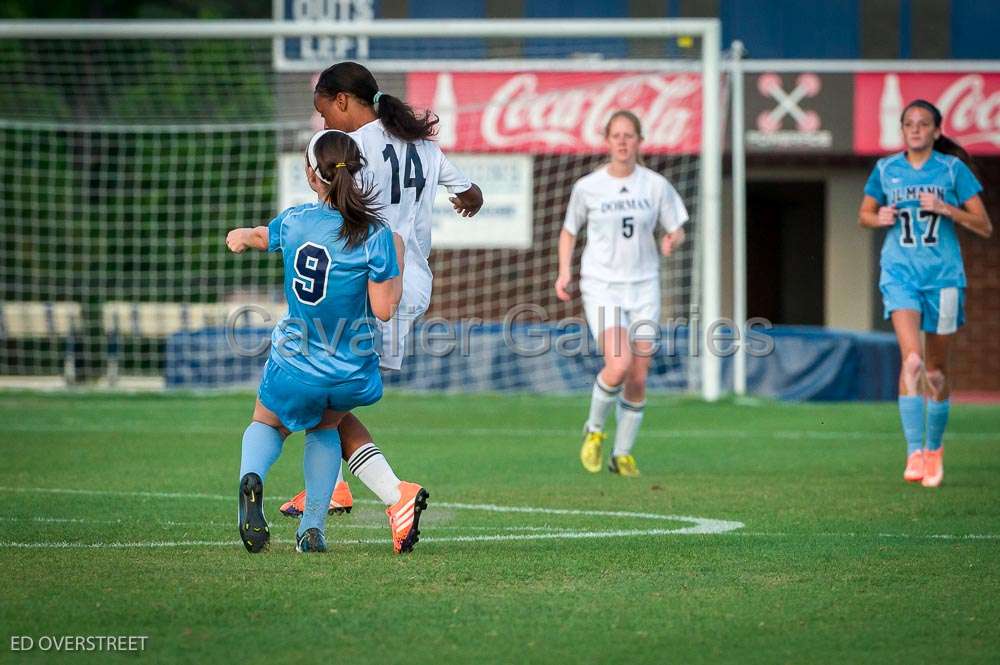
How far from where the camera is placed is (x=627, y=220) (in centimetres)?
900

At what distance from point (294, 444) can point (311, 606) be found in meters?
6.06

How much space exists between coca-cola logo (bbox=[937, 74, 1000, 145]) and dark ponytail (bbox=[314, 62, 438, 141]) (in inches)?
547

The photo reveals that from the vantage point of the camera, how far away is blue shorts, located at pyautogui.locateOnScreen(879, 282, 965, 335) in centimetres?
816

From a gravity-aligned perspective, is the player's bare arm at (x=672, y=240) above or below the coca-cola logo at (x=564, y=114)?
below

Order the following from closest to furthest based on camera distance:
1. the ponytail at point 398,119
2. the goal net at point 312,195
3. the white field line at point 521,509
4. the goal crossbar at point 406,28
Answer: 1. the ponytail at point 398,119
2. the white field line at point 521,509
3. the goal crossbar at point 406,28
4. the goal net at point 312,195

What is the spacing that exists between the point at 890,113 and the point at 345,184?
49.5 ft

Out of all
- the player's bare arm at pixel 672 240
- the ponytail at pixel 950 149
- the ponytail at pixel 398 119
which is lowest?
the player's bare arm at pixel 672 240

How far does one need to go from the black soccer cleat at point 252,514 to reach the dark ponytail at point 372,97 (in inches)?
61.9

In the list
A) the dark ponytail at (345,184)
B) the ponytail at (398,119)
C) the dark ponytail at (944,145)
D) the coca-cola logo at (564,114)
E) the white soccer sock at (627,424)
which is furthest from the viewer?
the coca-cola logo at (564,114)

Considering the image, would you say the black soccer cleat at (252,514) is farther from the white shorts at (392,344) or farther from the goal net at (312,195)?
the goal net at (312,195)

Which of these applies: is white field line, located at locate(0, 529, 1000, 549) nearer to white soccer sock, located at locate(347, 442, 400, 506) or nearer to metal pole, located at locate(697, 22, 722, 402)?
white soccer sock, located at locate(347, 442, 400, 506)

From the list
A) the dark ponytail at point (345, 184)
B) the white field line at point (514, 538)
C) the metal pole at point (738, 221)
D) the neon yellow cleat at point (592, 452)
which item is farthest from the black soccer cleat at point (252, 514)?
the metal pole at point (738, 221)

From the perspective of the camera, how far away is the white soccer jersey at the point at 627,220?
899cm

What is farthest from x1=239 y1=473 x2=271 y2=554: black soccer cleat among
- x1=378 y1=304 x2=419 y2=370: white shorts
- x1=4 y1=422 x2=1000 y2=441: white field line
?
x1=4 y1=422 x2=1000 y2=441: white field line
